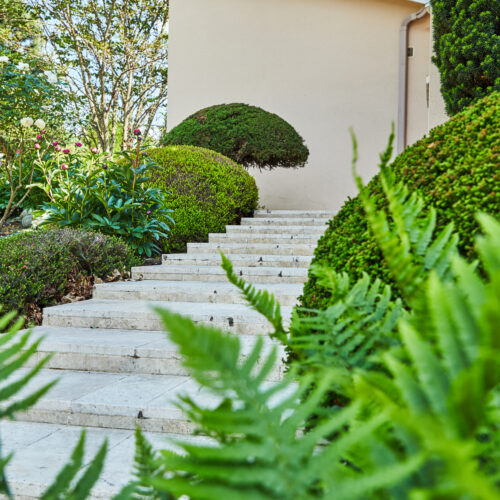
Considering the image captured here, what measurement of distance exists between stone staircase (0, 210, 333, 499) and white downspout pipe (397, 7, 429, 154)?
16.0 ft

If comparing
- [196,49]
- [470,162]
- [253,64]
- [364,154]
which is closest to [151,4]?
[196,49]

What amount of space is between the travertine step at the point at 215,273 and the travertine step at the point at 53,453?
8.40ft

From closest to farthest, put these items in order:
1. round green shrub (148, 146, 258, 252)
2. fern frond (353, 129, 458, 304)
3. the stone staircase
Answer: fern frond (353, 129, 458, 304), the stone staircase, round green shrub (148, 146, 258, 252)

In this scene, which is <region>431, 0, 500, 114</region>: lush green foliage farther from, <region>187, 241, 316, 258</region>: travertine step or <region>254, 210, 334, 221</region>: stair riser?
<region>254, 210, 334, 221</region>: stair riser

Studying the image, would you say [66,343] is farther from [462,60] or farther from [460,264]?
[462,60]

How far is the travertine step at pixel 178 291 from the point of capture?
4.42 metres

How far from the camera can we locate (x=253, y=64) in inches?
391

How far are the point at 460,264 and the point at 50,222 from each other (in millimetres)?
6064

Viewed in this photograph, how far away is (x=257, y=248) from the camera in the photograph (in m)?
6.08

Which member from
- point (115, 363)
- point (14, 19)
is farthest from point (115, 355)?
point (14, 19)

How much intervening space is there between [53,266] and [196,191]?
282 centimetres

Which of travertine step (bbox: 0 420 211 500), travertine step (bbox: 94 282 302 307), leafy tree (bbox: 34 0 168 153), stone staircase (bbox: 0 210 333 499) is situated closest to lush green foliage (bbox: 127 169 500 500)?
stone staircase (bbox: 0 210 333 499)

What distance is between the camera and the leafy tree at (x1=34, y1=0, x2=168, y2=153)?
39.3 ft

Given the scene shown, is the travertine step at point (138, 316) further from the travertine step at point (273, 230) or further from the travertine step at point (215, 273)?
the travertine step at point (273, 230)
